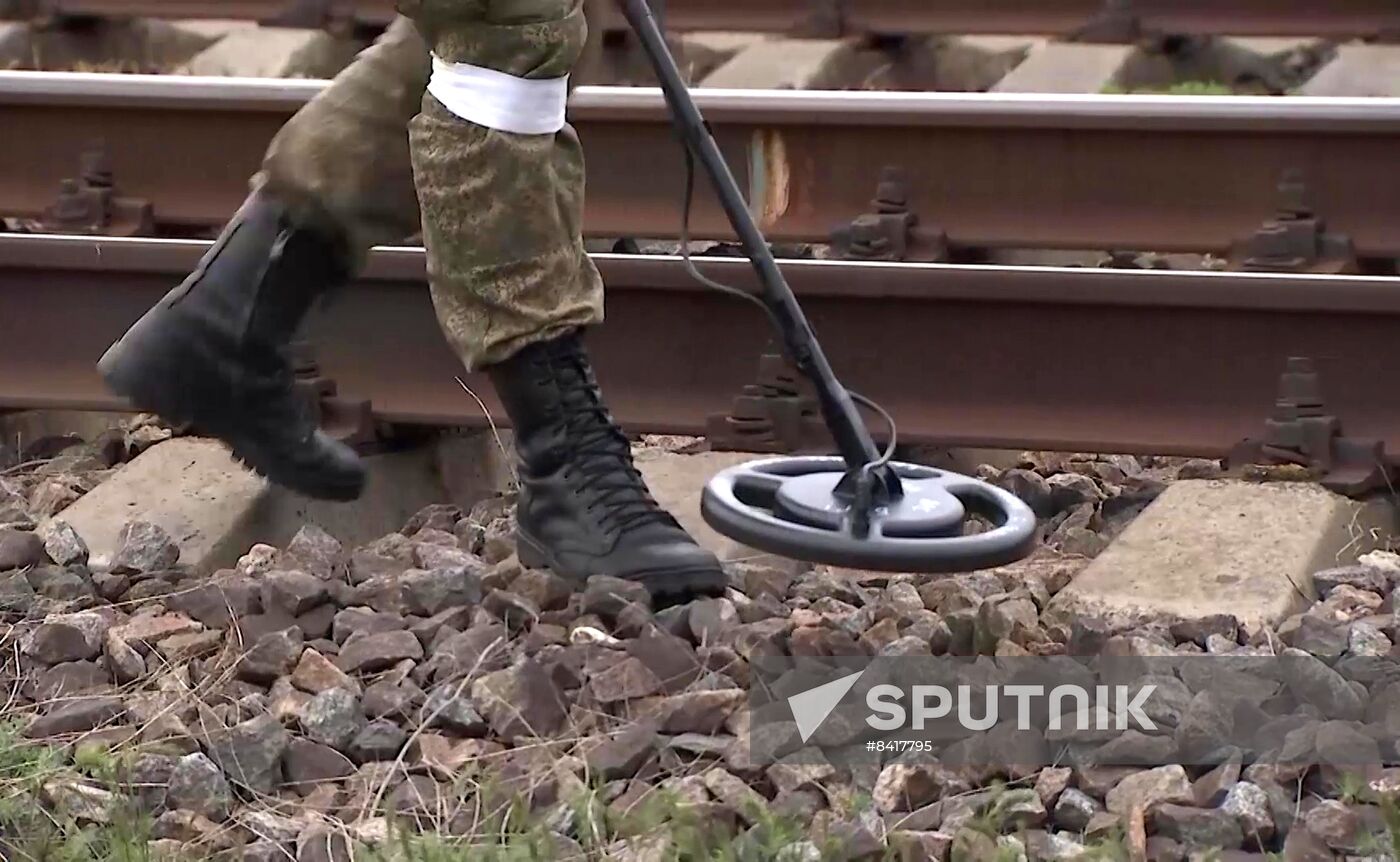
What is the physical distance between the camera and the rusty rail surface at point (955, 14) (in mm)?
7039

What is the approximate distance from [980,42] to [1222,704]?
501cm

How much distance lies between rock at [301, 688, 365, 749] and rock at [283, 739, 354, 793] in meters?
0.05

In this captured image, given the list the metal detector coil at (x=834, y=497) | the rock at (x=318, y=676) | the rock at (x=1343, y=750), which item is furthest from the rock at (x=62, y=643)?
the rock at (x=1343, y=750)

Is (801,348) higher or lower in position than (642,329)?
higher

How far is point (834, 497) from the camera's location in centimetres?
320

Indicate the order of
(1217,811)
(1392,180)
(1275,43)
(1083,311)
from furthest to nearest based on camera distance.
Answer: (1275,43), (1392,180), (1083,311), (1217,811)

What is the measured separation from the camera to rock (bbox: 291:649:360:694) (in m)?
3.08

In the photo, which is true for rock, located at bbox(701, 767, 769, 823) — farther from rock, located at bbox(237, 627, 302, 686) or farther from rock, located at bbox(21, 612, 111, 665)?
rock, located at bbox(21, 612, 111, 665)

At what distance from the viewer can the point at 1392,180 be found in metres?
4.45

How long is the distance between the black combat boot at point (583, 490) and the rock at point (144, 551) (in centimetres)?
75

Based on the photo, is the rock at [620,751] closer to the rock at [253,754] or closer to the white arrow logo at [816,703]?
the white arrow logo at [816,703]

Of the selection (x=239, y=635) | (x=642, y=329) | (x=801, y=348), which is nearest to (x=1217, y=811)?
(x=801, y=348)

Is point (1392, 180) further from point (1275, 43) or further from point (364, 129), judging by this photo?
point (1275, 43)

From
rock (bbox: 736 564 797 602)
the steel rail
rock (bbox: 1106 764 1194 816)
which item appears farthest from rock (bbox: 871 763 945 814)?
the steel rail
